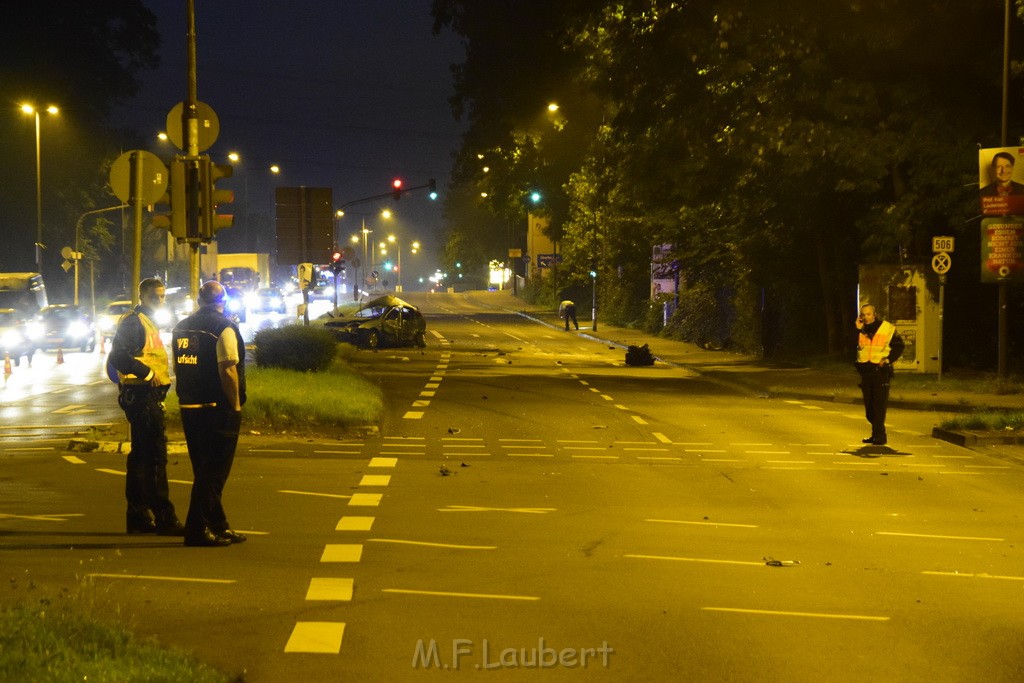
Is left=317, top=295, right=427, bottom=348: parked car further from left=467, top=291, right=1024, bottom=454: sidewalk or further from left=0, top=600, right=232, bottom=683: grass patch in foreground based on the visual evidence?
left=0, top=600, right=232, bottom=683: grass patch in foreground

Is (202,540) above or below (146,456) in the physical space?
below

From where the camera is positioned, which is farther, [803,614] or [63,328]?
[63,328]

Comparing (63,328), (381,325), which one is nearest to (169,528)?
(63,328)

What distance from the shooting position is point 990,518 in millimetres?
11164

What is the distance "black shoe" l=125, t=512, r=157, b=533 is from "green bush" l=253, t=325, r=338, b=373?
14.6 meters

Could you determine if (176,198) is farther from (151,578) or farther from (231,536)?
(151,578)

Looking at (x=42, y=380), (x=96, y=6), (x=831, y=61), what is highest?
(x=96, y=6)

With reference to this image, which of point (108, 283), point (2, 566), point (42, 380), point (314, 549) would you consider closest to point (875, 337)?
point (314, 549)

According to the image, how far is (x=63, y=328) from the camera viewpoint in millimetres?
41250

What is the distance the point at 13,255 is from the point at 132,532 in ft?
193

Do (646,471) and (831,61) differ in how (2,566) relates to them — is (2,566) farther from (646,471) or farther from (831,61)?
(831,61)

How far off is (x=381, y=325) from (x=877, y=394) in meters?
28.6

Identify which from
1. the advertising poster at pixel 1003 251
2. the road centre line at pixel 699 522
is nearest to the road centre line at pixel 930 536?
the road centre line at pixel 699 522

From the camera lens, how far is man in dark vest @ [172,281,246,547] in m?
9.20
